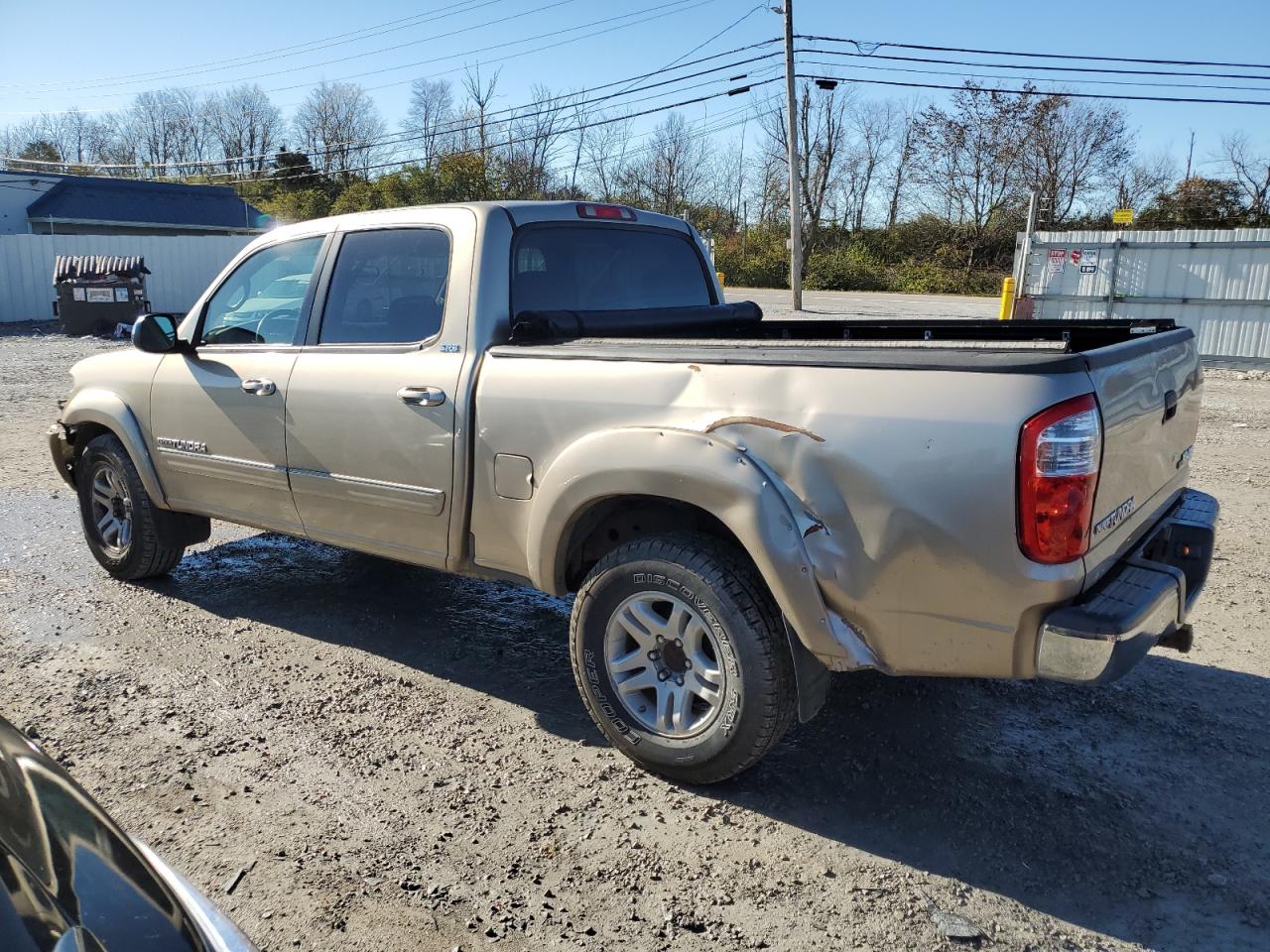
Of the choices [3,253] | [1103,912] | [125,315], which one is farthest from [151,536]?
[3,253]

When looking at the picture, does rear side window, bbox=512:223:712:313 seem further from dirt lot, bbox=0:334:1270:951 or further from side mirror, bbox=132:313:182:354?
side mirror, bbox=132:313:182:354

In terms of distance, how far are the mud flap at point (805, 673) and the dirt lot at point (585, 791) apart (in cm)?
40

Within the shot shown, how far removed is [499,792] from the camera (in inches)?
130

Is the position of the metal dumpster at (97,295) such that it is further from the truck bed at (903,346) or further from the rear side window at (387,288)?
the truck bed at (903,346)

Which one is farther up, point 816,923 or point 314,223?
point 314,223

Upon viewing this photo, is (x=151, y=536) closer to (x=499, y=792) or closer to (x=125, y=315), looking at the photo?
(x=499, y=792)

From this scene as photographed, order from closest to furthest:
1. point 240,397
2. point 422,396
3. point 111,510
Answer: point 422,396, point 240,397, point 111,510

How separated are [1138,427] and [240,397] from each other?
146 inches

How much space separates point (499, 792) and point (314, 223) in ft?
8.94

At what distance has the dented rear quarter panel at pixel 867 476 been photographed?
260 centimetres

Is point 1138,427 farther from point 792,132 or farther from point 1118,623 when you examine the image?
Result: point 792,132

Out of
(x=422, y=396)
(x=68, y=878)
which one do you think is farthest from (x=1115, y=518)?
(x=68, y=878)

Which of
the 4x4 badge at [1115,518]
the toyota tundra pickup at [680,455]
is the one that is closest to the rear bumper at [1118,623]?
the toyota tundra pickup at [680,455]

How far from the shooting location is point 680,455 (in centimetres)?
306
